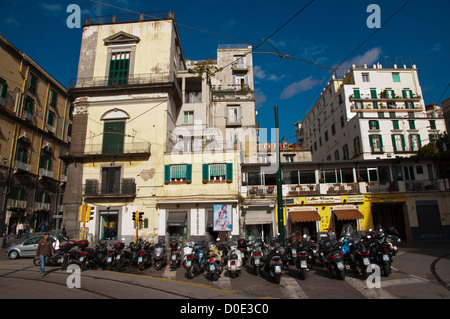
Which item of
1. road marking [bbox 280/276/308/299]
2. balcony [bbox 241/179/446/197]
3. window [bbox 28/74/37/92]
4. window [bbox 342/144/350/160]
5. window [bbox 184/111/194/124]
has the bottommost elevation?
road marking [bbox 280/276/308/299]

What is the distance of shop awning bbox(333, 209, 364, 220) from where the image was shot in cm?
2247

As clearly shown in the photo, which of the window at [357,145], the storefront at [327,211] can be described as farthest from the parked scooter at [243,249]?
the window at [357,145]

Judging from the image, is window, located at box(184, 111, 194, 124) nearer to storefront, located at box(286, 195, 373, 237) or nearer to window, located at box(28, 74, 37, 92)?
storefront, located at box(286, 195, 373, 237)

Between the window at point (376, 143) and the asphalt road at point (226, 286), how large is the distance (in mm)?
25100

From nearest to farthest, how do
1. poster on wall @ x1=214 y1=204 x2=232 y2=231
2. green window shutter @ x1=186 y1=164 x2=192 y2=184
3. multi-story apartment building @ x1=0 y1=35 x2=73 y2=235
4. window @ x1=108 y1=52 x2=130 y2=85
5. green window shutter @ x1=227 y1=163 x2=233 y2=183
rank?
poster on wall @ x1=214 y1=204 x2=232 y2=231
green window shutter @ x1=227 y1=163 x2=233 y2=183
green window shutter @ x1=186 y1=164 x2=192 y2=184
window @ x1=108 y1=52 x2=130 y2=85
multi-story apartment building @ x1=0 y1=35 x2=73 y2=235

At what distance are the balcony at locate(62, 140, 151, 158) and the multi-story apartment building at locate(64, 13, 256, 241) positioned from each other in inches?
3.4

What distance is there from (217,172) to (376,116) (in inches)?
1037

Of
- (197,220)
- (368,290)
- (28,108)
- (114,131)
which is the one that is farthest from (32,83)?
(368,290)

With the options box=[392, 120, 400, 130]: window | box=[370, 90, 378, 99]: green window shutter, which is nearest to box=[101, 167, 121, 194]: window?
box=[392, 120, 400, 130]: window

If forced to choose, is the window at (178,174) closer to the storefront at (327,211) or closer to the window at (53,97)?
the storefront at (327,211)

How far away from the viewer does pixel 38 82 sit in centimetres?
3369
